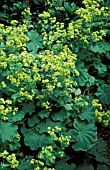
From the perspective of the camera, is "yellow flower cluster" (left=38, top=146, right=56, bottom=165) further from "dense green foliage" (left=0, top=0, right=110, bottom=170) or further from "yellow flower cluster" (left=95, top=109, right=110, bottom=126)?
"yellow flower cluster" (left=95, top=109, right=110, bottom=126)

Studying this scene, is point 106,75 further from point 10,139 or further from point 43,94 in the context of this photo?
point 10,139

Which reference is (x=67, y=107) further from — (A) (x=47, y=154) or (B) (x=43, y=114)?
(A) (x=47, y=154)

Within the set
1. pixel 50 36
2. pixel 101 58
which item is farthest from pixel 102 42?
pixel 50 36

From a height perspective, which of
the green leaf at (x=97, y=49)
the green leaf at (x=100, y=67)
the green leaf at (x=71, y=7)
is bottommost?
the green leaf at (x=100, y=67)

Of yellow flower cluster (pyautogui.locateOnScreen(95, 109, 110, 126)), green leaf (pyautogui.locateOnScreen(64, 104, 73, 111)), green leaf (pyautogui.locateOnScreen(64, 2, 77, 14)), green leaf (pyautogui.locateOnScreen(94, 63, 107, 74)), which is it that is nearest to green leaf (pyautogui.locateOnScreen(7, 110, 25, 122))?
green leaf (pyautogui.locateOnScreen(64, 104, 73, 111))

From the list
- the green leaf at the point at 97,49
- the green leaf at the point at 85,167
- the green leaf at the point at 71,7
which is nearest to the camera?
the green leaf at the point at 85,167

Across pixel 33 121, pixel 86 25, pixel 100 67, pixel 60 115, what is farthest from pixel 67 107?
pixel 86 25

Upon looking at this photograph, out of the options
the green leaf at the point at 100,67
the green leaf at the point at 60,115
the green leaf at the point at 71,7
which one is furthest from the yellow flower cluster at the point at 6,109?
the green leaf at the point at 71,7

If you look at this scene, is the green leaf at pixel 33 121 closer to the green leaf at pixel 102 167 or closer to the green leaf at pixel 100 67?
the green leaf at pixel 102 167
